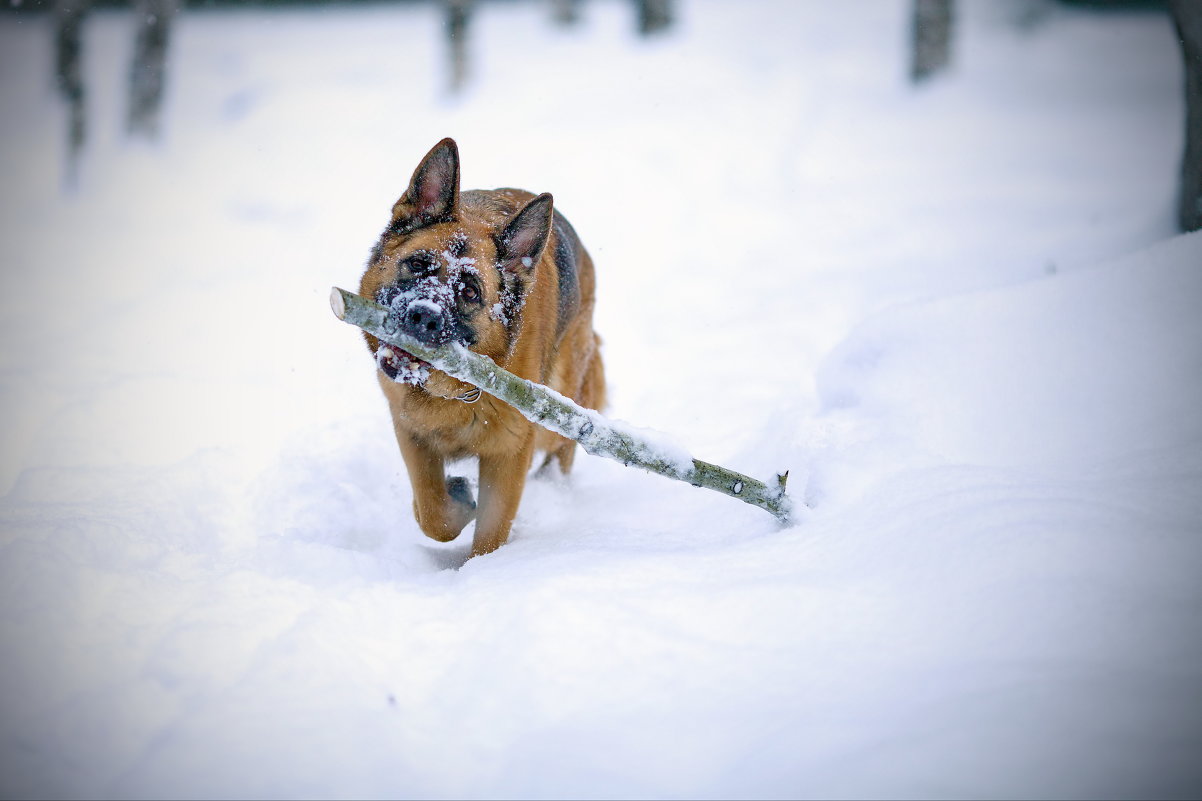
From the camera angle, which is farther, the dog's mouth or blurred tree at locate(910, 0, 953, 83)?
blurred tree at locate(910, 0, 953, 83)

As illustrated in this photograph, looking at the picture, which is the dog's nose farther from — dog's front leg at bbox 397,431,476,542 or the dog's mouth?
dog's front leg at bbox 397,431,476,542

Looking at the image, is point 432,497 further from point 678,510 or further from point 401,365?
point 678,510

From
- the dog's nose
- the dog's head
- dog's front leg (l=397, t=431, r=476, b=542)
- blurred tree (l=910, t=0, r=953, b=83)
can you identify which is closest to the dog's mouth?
the dog's head

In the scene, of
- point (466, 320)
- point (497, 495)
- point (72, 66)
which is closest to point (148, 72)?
point (72, 66)

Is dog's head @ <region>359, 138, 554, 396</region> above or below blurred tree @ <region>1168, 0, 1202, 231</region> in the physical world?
below

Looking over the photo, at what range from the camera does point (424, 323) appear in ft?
8.53

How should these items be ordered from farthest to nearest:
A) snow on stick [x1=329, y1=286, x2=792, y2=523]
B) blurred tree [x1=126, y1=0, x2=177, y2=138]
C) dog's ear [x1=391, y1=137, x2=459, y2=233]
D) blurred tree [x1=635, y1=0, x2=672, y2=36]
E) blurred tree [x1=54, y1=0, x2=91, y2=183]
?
1. blurred tree [x1=635, y1=0, x2=672, y2=36]
2. blurred tree [x1=126, y1=0, x2=177, y2=138]
3. blurred tree [x1=54, y1=0, x2=91, y2=183]
4. dog's ear [x1=391, y1=137, x2=459, y2=233]
5. snow on stick [x1=329, y1=286, x2=792, y2=523]

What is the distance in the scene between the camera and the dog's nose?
256 cm

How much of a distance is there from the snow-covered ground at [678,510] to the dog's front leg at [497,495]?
27cm

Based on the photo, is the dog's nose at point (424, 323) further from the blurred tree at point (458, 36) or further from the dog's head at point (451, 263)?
the blurred tree at point (458, 36)

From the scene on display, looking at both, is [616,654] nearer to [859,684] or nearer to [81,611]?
[859,684]

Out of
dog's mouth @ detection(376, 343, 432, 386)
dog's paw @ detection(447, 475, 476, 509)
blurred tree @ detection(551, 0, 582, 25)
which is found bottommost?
dog's paw @ detection(447, 475, 476, 509)

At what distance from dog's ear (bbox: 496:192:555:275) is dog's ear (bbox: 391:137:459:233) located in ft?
0.81

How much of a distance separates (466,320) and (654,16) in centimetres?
1156
